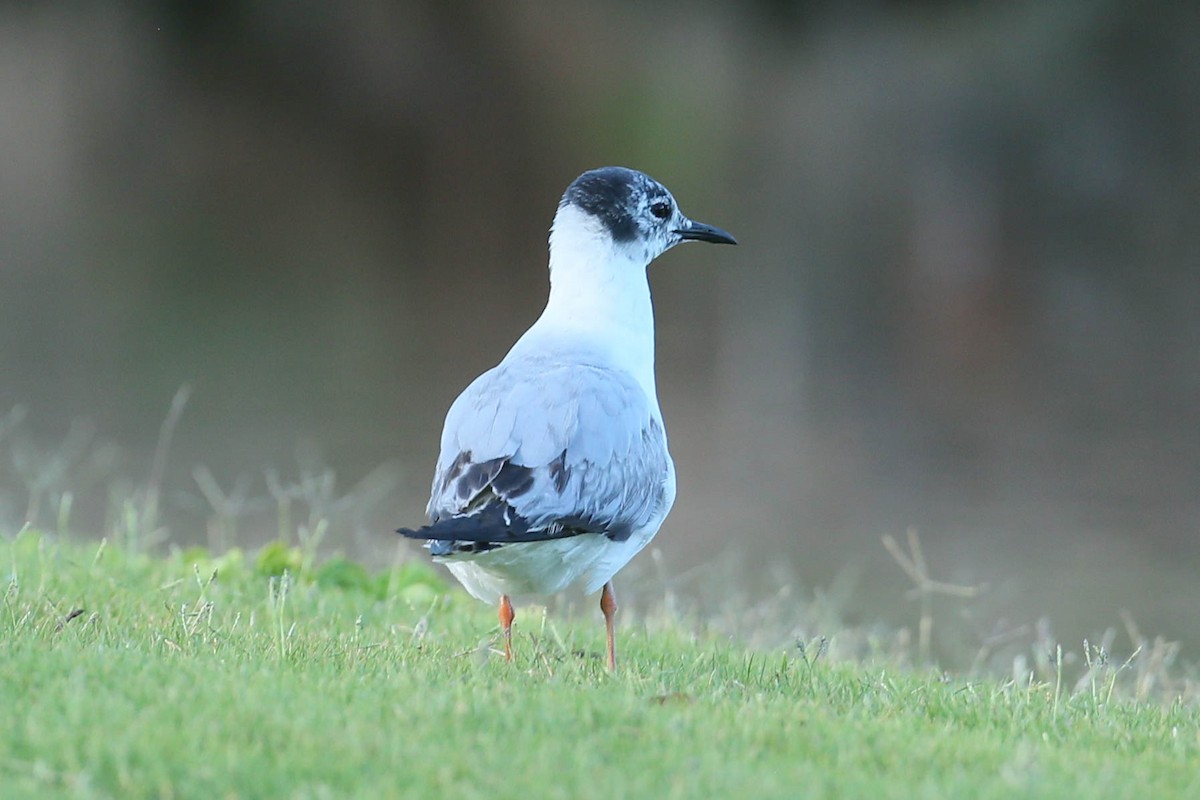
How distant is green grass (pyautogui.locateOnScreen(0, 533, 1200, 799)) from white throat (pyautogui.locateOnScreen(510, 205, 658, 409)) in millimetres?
1273

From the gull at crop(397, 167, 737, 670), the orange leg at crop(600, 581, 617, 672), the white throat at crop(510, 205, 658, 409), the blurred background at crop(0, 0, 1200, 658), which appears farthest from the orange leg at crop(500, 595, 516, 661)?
the blurred background at crop(0, 0, 1200, 658)

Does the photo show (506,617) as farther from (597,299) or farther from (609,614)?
(597,299)

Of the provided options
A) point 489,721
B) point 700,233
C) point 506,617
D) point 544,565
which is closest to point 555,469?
point 544,565

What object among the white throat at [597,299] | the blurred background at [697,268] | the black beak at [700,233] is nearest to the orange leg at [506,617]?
the white throat at [597,299]

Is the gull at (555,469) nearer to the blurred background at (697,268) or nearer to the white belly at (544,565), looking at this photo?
the white belly at (544,565)

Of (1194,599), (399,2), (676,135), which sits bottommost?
(1194,599)

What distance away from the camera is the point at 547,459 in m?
5.28

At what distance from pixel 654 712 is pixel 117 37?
31.0 m

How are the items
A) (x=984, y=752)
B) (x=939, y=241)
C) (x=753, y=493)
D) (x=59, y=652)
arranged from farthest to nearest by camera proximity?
(x=939, y=241), (x=753, y=493), (x=59, y=652), (x=984, y=752)

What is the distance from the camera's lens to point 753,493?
528 inches

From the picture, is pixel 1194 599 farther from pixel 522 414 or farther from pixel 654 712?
pixel 654 712

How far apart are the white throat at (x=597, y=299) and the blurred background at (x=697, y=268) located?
2.21m

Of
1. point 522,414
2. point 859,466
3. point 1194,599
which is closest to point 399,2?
point 859,466

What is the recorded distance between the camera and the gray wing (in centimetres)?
510
